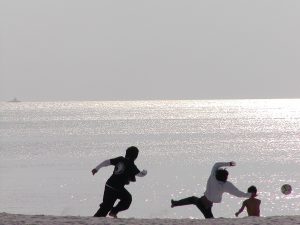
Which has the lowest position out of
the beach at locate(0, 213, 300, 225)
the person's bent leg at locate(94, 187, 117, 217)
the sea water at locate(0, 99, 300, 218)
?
the beach at locate(0, 213, 300, 225)

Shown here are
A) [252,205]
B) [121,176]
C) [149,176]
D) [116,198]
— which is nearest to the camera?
[121,176]

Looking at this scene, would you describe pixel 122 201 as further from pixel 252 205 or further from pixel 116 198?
pixel 252 205

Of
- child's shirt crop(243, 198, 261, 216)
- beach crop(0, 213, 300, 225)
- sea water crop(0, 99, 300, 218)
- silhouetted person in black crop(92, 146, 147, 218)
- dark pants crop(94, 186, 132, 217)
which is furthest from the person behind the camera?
sea water crop(0, 99, 300, 218)

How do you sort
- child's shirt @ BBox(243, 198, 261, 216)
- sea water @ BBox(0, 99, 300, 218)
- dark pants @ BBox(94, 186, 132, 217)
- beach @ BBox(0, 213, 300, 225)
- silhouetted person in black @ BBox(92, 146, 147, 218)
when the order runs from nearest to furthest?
beach @ BBox(0, 213, 300, 225) < silhouetted person in black @ BBox(92, 146, 147, 218) < dark pants @ BBox(94, 186, 132, 217) < child's shirt @ BBox(243, 198, 261, 216) < sea water @ BBox(0, 99, 300, 218)

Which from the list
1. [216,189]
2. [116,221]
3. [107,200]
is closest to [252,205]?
[216,189]

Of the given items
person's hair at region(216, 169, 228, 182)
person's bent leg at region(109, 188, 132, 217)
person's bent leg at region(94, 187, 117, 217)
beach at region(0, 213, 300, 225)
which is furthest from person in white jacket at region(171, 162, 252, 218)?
person's bent leg at region(94, 187, 117, 217)

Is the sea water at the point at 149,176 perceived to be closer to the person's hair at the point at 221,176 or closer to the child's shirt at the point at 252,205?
the child's shirt at the point at 252,205

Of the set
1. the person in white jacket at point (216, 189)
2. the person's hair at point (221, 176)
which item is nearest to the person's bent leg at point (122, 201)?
the person in white jacket at point (216, 189)

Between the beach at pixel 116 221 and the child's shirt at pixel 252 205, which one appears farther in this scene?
the child's shirt at pixel 252 205

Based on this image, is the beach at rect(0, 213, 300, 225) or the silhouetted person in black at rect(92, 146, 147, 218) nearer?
the beach at rect(0, 213, 300, 225)

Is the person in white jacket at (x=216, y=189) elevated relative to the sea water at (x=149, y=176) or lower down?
lower down

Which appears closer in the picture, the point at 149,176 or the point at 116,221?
the point at 116,221

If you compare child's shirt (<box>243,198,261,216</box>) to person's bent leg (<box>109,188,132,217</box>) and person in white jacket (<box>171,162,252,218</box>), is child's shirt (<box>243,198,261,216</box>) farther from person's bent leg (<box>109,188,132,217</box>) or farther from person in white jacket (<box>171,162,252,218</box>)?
person's bent leg (<box>109,188,132,217</box>)

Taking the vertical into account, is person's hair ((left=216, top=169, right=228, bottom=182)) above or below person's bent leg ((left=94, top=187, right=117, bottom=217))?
above
